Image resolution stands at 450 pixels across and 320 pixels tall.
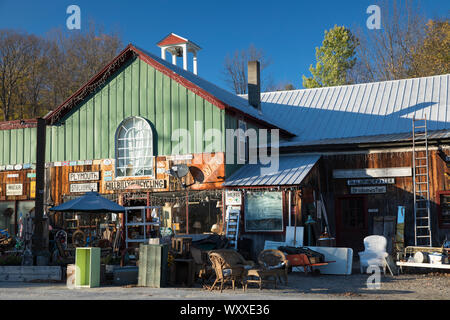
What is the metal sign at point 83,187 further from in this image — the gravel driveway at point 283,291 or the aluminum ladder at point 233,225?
the gravel driveway at point 283,291

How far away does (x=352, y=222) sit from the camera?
22.2 metres

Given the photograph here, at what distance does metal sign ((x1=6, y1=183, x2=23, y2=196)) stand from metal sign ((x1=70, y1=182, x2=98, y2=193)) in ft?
9.24

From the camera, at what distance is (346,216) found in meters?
22.4

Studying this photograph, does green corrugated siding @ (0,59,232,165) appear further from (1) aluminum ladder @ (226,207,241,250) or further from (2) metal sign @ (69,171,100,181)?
(1) aluminum ladder @ (226,207,241,250)

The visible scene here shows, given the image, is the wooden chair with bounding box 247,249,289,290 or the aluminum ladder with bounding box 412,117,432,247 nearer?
the wooden chair with bounding box 247,249,289,290

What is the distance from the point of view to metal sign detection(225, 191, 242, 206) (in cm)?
2062

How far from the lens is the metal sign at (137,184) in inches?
868

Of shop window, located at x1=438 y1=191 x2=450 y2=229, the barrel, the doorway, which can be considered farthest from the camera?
the doorway

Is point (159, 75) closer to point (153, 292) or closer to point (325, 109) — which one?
point (325, 109)

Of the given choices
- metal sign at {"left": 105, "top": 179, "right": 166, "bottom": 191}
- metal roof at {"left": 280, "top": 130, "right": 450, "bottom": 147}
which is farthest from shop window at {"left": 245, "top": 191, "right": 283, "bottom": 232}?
metal sign at {"left": 105, "top": 179, "right": 166, "bottom": 191}

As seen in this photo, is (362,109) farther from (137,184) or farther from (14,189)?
(14,189)

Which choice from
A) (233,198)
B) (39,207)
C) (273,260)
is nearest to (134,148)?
(233,198)

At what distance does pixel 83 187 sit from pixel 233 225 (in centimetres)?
682
